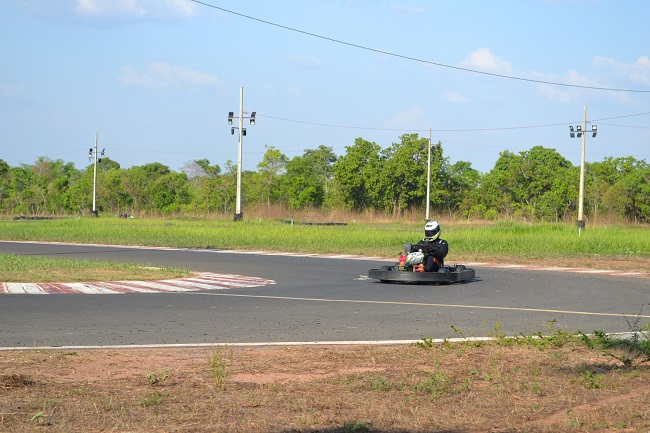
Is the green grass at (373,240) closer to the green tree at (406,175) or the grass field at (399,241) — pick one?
the grass field at (399,241)

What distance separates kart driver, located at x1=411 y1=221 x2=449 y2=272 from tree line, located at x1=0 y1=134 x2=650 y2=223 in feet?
141

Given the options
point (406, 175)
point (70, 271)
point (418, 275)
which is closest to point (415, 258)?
point (418, 275)

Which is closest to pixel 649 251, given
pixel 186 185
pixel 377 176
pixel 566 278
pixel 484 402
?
pixel 566 278

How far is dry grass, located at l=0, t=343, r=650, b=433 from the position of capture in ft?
17.8

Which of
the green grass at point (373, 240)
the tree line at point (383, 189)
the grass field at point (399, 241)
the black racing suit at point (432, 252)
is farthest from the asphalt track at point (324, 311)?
the tree line at point (383, 189)

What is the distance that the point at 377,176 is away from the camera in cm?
6569

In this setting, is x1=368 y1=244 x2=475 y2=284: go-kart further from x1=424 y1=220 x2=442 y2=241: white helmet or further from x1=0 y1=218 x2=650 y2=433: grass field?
x1=0 y1=218 x2=650 y2=433: grass field

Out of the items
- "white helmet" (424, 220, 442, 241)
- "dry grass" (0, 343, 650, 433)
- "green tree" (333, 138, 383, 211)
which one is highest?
"green tree" (333, 138, 383, 211)

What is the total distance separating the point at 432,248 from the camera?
17.4 m

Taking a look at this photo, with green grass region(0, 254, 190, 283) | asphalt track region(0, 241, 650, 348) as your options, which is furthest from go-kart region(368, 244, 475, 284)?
green grass region(0, 254, 190, 283)

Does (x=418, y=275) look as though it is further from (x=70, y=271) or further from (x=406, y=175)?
(x=406, y=175)

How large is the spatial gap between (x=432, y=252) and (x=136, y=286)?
5914 mm

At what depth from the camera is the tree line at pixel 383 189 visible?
64.9 metres

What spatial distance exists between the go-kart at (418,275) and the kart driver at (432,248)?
0.50 feet
